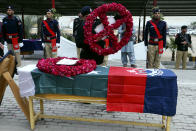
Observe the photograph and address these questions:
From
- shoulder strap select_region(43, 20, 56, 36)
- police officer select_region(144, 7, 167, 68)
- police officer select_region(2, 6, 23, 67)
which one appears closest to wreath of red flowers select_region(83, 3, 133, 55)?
police officer select_region(144, 7, 167, 68)

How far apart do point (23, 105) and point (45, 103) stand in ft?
Answer: 3.40

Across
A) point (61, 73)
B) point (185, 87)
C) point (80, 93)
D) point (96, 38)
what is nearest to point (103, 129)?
point (80, 93)

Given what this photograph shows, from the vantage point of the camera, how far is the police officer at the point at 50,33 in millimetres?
6383

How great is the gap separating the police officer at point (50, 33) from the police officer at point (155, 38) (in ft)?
8.92

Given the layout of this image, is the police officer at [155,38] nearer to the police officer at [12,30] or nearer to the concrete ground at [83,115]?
the concrete ground at [83,115]

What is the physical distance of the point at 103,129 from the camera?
3.24 m

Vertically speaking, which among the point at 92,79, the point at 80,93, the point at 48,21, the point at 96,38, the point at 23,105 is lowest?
the point at 23,105

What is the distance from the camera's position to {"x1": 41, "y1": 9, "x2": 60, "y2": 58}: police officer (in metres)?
6.38

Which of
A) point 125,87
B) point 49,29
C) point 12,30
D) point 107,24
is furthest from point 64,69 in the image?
point 12,30

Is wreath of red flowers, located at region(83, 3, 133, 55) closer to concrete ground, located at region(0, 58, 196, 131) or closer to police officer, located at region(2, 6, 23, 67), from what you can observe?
concrete ground, located at region(0, 58, 196, 131)

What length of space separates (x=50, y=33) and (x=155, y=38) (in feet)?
10.1

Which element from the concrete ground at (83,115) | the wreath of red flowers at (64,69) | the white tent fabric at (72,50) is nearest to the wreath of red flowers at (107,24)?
the wreath of red flowers at (64,69)

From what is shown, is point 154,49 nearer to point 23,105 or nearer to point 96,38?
point 96,38

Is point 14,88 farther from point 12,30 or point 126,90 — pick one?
point 12,30
